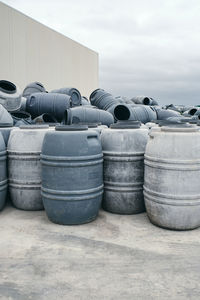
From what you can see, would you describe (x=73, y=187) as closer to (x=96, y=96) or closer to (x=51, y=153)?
(x=51, y=153)

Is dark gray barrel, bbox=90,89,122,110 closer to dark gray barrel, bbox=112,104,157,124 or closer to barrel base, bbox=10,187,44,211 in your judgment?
dark gray barrel, bbox=112,104,157,124

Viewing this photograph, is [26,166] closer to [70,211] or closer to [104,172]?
[70,211]

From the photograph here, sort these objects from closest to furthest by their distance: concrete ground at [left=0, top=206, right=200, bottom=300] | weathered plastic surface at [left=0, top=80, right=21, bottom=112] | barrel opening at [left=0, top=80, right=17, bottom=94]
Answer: concrete ground at [left=0, top=206, right=200, bottom=300] < weathered plastic surface at [left=0, top=80, right=21, bottom=112] < barrel opening at [left=0, top=80, right=17, bottom=94]

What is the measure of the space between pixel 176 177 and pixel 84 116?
3.25 metres

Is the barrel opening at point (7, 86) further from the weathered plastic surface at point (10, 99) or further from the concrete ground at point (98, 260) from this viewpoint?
the concrete ground at point (98, 260)

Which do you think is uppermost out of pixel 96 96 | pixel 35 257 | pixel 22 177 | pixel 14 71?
pixel 14 71

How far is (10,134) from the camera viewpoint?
455 cm

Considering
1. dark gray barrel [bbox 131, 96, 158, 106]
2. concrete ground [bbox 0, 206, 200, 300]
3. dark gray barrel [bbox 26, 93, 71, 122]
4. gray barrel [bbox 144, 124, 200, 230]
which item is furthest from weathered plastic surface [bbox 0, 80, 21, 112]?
dark gray barrel [bbox 131, 96, 158, 106]

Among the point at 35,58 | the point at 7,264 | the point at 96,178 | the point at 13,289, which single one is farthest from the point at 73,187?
the point at 35,58

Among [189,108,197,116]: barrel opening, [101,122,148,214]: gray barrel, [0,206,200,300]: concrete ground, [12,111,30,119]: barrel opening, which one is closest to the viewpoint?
[0,206,200,300]: concrete ground

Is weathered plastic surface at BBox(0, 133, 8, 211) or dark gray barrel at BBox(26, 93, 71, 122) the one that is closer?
weathered plastic surface at BBox(0, 133, 8, 211)

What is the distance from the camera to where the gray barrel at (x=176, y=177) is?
3582 millimetres

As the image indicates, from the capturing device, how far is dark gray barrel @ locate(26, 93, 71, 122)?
699 cm

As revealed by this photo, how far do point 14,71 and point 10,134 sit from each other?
11984 millimetres
